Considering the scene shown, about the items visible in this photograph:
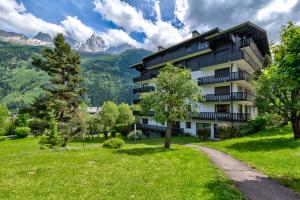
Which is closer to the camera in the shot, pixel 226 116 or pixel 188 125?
pixel 226 116

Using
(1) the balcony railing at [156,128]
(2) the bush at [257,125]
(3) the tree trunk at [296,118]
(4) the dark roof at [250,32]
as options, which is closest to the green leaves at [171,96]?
(3) the tree trunk at [296,118]

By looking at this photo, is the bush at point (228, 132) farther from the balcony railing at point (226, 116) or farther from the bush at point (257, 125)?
the balcony railing at point (226, 116)

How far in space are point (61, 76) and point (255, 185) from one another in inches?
1686

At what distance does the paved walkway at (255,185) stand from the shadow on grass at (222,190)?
1.98 ft

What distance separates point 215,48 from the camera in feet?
143

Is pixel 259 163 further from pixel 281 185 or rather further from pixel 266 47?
pixel 266 47

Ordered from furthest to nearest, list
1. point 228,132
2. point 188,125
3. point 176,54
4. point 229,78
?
1. point 176,54
2. point 188,125
3. point 229,78
4. point 228,132

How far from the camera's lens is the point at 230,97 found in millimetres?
38625

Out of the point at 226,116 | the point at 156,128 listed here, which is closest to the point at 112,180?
the point at 226,116

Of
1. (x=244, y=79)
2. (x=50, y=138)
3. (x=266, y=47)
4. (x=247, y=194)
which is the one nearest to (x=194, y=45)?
(x=244, y=79)

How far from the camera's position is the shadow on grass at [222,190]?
32.1 ft

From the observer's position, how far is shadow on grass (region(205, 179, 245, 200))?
9783 mm

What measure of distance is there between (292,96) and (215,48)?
20.7m

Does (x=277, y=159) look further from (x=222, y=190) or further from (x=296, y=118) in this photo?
(x=296, y=118)
